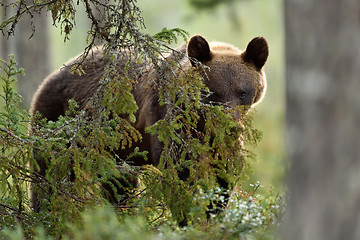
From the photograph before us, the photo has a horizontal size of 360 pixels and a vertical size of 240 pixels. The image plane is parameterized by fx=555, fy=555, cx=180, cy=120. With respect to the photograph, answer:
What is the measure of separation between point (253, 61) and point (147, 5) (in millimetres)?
39708

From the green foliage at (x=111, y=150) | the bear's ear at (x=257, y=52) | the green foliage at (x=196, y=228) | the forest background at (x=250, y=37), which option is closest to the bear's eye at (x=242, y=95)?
the forest background at (x=250, y=37)

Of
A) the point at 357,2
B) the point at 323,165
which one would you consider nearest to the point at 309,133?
the point at 323,165

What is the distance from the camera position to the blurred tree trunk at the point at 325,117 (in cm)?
259

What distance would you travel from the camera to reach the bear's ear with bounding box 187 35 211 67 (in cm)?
620

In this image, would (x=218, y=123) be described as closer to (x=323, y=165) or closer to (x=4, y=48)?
(x=323, y=165)

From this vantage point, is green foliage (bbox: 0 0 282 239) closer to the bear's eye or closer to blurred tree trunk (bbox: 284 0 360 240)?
the bear's eye

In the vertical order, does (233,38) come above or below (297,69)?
above

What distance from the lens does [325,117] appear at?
8.64 ft

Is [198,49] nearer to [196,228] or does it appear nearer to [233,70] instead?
[233,70]

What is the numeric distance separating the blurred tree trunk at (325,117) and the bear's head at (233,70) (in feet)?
10.7

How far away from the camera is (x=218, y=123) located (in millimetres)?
4945

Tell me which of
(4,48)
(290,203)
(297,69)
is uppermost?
(4,48)

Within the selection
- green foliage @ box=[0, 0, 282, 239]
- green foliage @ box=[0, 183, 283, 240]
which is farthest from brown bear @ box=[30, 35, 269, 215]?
green foliage @ box=[0, 183, 283, 240]

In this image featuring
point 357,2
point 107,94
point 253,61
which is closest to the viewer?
point 357,2
